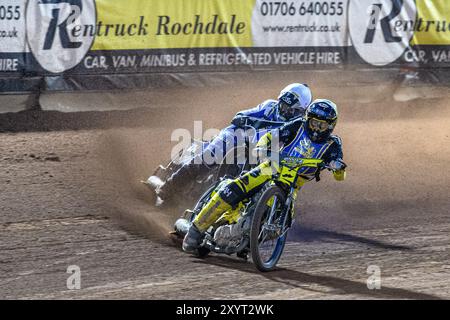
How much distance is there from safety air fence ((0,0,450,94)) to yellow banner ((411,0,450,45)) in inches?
0.8

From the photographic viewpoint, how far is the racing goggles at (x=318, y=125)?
8.16 m

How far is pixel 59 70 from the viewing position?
15250 millimetres

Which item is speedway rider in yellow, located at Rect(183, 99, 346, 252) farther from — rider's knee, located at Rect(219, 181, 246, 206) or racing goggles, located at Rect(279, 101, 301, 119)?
racing goggles, located at Rect(279, 101, 301, 119)

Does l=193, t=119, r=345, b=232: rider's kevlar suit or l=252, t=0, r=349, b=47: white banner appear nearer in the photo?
l=193, t=119, r=345, b=232: rider's kevlar suit

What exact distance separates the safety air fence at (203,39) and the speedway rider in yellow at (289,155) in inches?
305

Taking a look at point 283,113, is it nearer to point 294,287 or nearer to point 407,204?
point 294,287

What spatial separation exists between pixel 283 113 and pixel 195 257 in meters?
1.93

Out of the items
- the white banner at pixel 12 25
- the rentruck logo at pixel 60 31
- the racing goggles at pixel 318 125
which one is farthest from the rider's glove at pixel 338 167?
the white banner at pixel 12 25

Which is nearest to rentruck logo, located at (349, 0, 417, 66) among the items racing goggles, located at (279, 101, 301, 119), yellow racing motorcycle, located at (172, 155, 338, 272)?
racing goggles, located at (279, 101, 301, 119)

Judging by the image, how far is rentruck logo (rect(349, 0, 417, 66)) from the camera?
1739 centimetres

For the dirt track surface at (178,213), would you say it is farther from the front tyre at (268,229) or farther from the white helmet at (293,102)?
the white helmet at (293,102)

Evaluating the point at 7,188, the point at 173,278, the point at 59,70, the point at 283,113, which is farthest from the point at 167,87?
the point at 173,278

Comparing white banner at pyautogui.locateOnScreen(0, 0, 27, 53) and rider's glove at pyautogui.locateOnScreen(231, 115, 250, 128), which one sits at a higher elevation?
white banner at pyautogui.locateOnScreen(0, 0, 27, 53)

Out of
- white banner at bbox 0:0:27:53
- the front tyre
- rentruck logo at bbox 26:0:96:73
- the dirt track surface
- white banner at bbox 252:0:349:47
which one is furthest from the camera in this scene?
white banner at bbox 252:0:349:47
